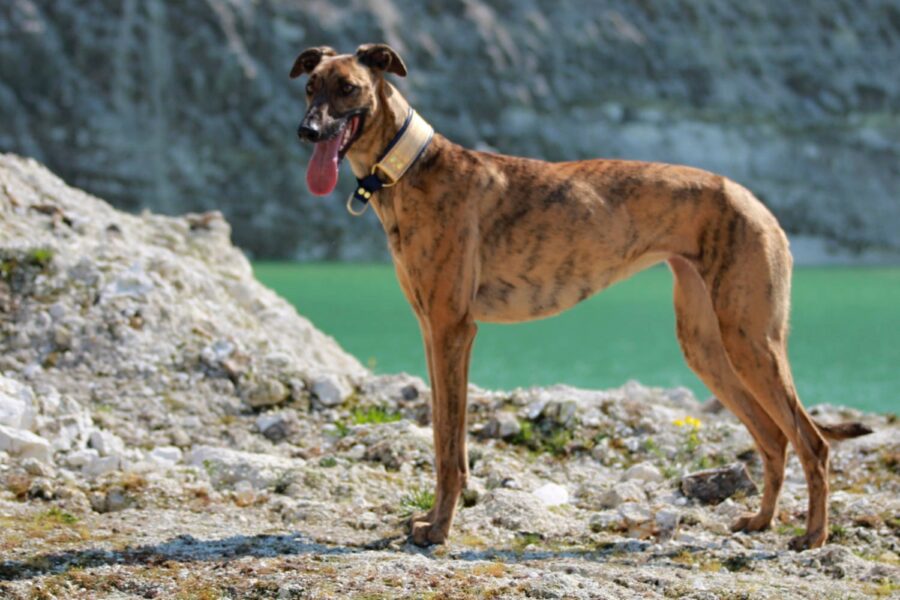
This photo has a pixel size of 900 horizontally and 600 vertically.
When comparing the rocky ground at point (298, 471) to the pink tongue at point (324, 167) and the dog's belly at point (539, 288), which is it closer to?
the dog's belly at point (539, 288)

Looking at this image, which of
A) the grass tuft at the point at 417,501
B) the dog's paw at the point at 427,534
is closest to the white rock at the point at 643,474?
the grass tuft at the point at 417,501

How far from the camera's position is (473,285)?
6715 millimetres

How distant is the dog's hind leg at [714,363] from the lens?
23.1ft

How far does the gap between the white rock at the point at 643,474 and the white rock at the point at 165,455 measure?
8.94 feet

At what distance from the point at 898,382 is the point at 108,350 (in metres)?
14.9

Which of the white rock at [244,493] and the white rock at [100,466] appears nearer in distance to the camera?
the white rock at [244,493]

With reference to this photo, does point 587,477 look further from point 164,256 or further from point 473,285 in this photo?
point 164,256

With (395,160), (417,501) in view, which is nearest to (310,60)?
(395,160)

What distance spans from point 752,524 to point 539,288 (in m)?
1.68

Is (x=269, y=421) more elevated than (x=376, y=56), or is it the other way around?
(x=376, y=56)

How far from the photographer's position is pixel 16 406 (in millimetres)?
7629

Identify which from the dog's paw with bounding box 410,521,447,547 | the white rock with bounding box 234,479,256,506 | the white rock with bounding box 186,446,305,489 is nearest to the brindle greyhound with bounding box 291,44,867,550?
the dog's paw with bounding box 410,521,447,547

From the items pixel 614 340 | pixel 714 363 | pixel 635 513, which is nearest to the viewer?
pixel 635 513

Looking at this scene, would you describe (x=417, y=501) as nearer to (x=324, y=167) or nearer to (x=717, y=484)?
(x=717, y=484)
